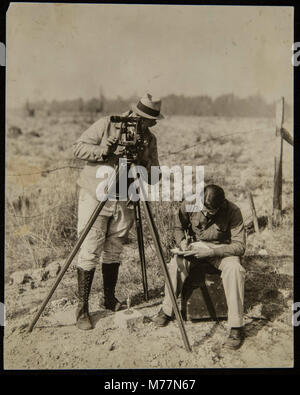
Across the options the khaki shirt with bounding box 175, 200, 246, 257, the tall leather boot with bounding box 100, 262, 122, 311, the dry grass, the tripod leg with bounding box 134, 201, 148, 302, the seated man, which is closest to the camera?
the seated man

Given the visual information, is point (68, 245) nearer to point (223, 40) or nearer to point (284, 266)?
point (284, 266)

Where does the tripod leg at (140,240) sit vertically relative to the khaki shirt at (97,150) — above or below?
below

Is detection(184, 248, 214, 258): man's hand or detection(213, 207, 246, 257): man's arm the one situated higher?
detection(213, 207, 246, 257): man's arm

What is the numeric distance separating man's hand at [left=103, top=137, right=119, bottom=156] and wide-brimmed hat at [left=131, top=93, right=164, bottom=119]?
51cm

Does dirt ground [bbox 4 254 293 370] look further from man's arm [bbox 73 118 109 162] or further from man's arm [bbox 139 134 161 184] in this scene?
man's arm [bbox 73 118 109 162]

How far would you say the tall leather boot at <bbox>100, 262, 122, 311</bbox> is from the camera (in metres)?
5.64

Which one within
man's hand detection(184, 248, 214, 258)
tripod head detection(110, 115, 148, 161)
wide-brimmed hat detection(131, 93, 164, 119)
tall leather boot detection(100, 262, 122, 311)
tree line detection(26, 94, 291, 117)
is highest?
tree line detection(26, 94, 291, 117)

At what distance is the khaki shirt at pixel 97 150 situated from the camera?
17.2 ft

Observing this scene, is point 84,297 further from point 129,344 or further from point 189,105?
point 189,105

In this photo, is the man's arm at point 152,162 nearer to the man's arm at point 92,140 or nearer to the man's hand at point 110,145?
the man's hand at point 110,145

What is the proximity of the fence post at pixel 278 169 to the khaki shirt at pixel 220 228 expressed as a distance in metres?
0.83

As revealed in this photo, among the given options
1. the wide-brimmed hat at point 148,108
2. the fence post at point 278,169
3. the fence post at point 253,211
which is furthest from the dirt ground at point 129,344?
the wide-brimmed hat at point 148,108

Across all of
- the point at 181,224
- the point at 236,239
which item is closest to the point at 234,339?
the point at 236,239

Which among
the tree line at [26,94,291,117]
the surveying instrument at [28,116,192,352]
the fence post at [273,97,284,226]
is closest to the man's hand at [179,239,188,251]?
the surveying instrument at [28,116,192,352]
